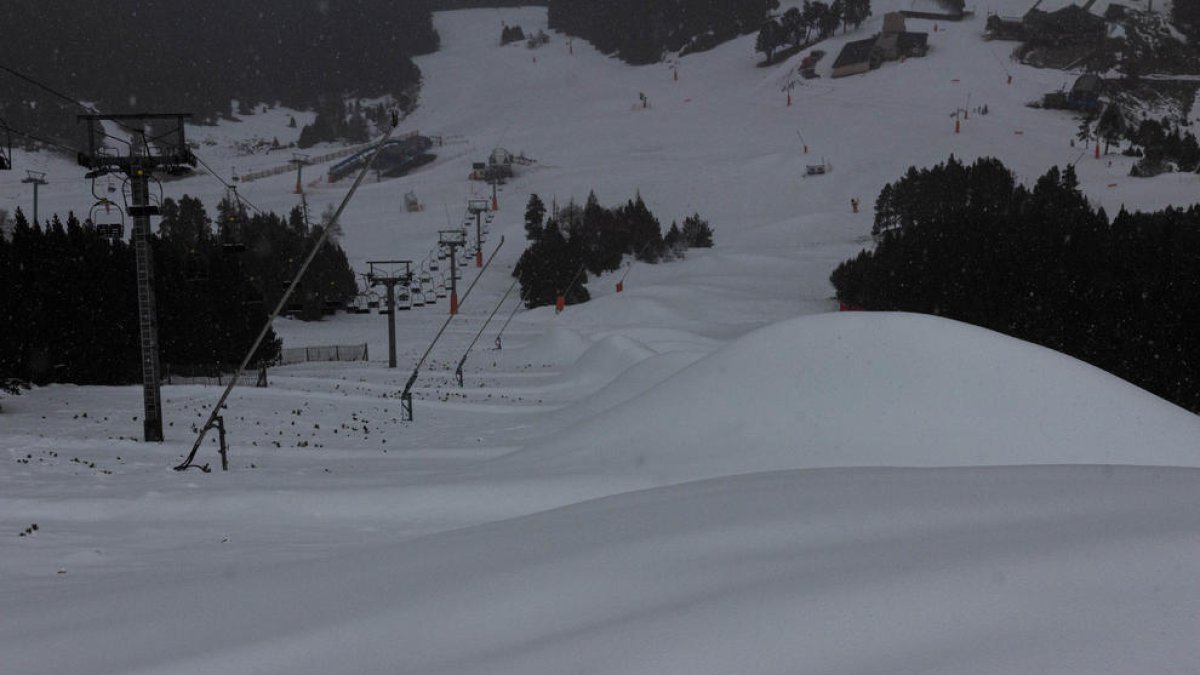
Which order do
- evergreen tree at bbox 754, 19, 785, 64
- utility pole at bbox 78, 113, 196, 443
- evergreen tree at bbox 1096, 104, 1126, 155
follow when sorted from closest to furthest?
utility pole at bbox 78, 113, 196, 443, evergreen tree at bbox 1096, 104, 1126, 155, evergreen tree at bbox 754, 19, 785, 64

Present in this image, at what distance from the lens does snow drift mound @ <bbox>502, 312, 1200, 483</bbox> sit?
11883 millimetres

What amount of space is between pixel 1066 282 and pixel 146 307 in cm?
3720

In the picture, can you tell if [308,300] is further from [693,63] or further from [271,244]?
[693,63]

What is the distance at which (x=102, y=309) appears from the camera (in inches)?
1180

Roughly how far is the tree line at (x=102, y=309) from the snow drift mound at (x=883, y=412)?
13.5 meters

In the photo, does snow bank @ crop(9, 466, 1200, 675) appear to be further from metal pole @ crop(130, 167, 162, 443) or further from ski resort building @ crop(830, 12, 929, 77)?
ski resort building @ crop(830, 12, 929, 77)

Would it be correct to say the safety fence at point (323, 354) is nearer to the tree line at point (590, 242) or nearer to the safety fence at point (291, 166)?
the tree line at point (590, 242)

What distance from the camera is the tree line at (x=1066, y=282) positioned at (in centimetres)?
3045

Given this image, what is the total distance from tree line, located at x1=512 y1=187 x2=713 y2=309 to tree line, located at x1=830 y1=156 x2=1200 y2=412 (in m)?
22.9

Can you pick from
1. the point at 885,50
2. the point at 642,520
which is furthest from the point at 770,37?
the point at 642,520

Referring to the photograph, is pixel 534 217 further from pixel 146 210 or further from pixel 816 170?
pixel 146 210

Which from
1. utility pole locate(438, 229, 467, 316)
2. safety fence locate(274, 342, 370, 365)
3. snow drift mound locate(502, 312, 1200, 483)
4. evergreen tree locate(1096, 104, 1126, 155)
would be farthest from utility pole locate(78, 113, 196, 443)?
evergreen tree locate(1096, 104, 1126, 155)

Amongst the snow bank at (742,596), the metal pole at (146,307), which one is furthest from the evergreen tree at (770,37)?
the snow bank at (742,596)

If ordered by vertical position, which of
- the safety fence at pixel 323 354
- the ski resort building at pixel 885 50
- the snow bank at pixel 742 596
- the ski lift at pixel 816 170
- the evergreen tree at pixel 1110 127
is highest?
the ski resort building at pixel 885 50
